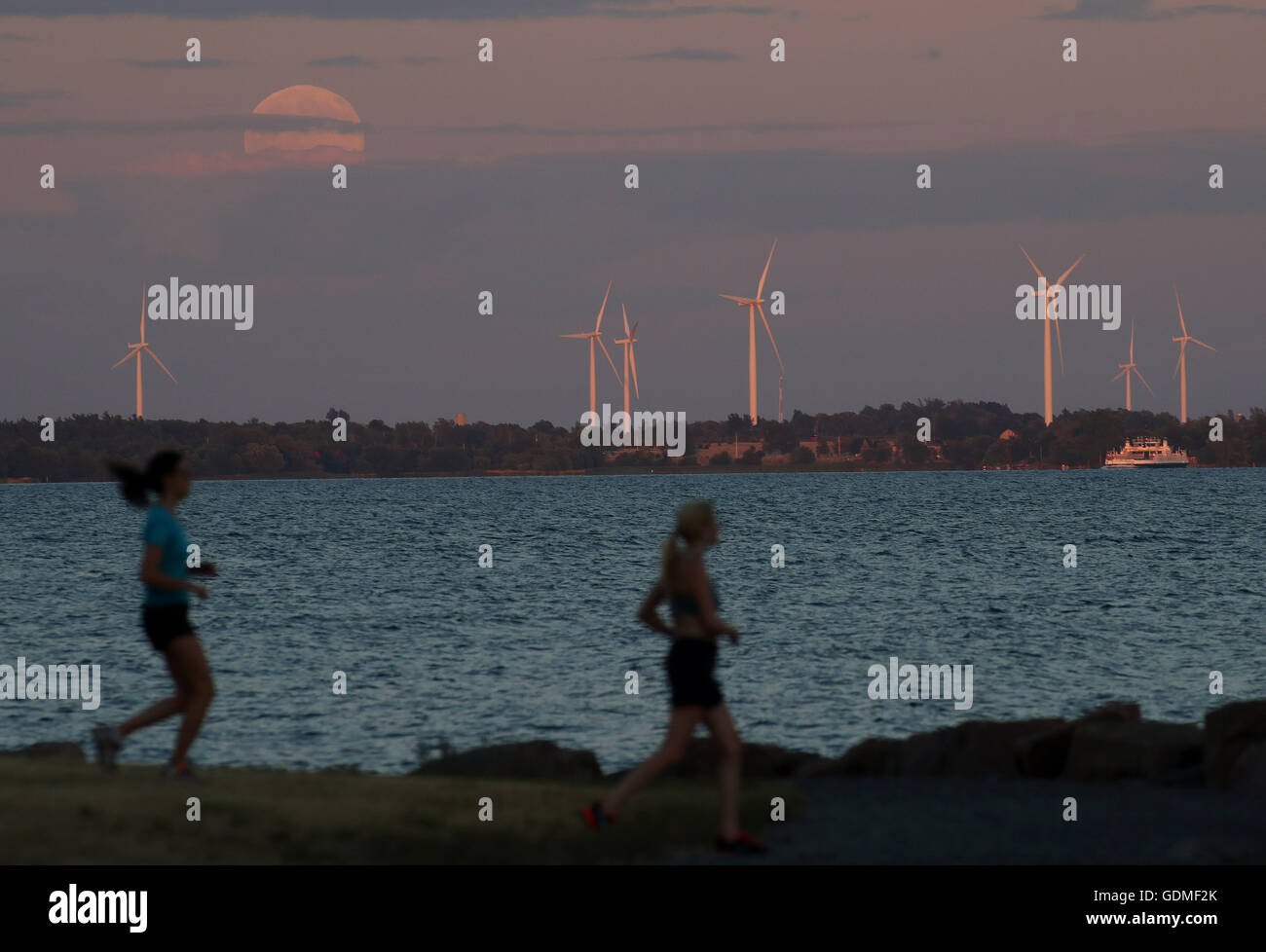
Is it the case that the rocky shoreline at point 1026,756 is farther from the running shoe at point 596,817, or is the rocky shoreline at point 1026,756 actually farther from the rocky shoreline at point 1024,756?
the running shoe at point 596,817

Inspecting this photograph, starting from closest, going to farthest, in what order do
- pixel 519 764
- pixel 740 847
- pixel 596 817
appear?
pixel 740 847 → pixel 596 817 → pixel 519 764

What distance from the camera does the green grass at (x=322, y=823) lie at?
10609mm

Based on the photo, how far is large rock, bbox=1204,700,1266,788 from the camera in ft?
45.9

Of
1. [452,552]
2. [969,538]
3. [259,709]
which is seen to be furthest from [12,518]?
[259,709]

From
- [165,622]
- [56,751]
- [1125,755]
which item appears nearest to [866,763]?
[1125,755]

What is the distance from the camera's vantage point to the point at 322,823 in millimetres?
11406

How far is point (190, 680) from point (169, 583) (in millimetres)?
948

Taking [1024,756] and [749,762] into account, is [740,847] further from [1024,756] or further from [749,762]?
[749,762]

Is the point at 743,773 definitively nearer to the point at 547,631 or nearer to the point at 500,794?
the point at 500,794

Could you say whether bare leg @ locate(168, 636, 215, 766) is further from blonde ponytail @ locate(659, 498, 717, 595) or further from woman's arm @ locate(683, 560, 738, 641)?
woman's arm @ locate(683, 560, 738, 641)

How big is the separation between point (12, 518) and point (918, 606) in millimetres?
120994

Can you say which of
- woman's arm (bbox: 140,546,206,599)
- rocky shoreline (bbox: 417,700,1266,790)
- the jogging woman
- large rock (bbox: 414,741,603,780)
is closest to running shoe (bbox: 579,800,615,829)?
the jogging woman

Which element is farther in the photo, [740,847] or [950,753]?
[950,753]

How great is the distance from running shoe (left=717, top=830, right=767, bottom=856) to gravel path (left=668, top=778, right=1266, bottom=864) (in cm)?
11
